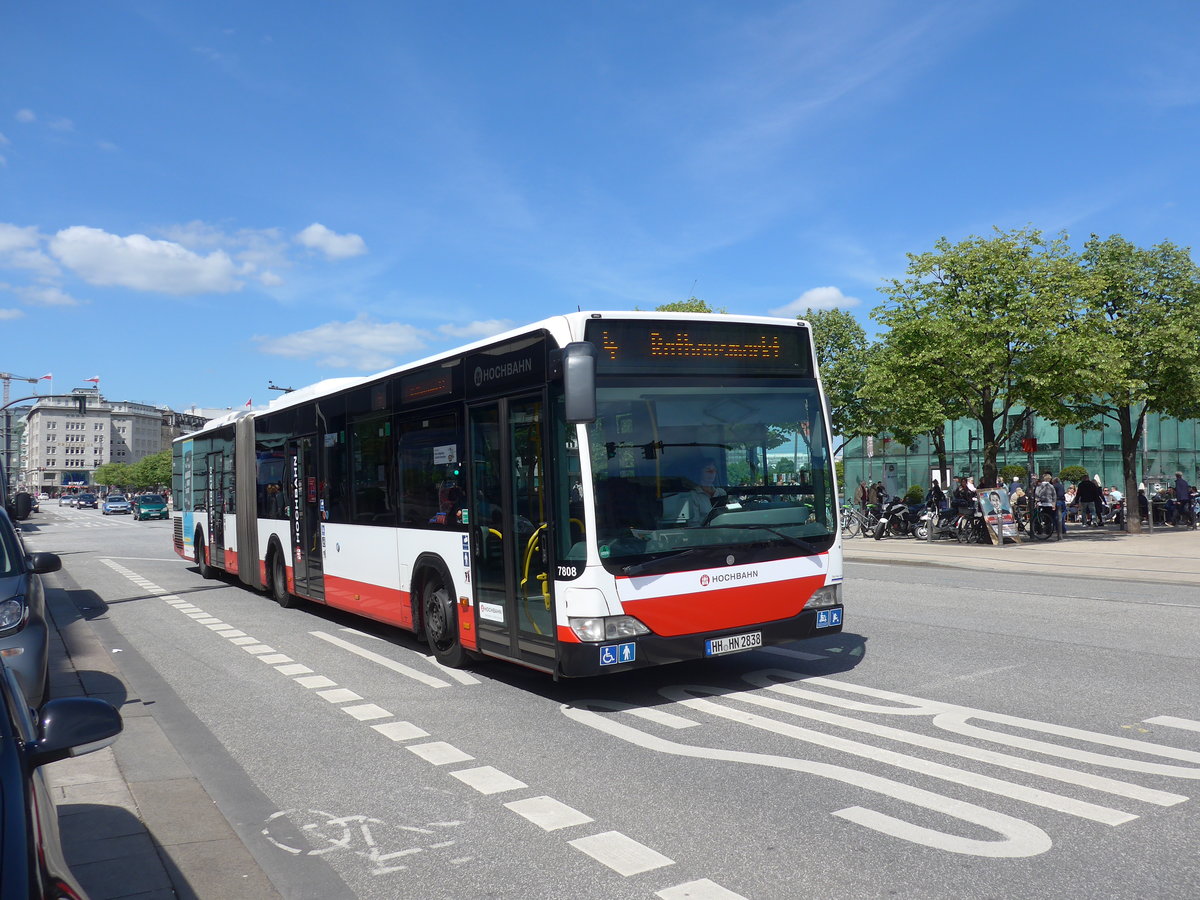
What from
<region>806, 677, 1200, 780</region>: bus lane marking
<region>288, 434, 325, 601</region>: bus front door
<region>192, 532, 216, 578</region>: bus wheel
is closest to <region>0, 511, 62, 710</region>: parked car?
<region>288, 434, 325, 601</region>: bus front door

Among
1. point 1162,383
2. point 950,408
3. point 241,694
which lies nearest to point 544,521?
point 241,694

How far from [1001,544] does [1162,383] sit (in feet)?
24.4

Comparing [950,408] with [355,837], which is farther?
[950,408]

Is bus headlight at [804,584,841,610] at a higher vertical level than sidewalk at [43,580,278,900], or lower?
higher

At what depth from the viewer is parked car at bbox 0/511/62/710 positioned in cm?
752

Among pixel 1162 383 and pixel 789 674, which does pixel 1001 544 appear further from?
pixel 789 674

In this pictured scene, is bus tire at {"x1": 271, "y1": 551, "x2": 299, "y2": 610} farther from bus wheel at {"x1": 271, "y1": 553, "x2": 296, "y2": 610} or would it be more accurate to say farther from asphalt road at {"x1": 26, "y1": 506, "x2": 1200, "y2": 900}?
asphalt road at {"x1": 26, "y1": 506, "x2": 1200, "y2": 900}

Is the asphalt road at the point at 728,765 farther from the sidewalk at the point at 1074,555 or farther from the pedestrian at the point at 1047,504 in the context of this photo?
the pedestrian at the point at 1047,504

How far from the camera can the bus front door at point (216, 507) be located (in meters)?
17.4

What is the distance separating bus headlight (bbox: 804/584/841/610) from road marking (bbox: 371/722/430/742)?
299 cm

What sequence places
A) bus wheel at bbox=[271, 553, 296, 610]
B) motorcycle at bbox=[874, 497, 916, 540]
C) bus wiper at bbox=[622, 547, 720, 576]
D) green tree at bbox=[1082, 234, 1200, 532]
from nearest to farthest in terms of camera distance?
bus wiper at bbox=[622, 547, 720, 576] < bus wheel at bbox=[271, 553, 296, 610] < green tree at bbox=[1082, 234, 1200, 532] < motorcycle at bbox=[874, 497, 916, 540]

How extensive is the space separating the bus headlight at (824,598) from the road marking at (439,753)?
9.59 feet

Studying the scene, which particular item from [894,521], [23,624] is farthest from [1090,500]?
[23,624]

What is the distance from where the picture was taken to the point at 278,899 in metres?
4.24
